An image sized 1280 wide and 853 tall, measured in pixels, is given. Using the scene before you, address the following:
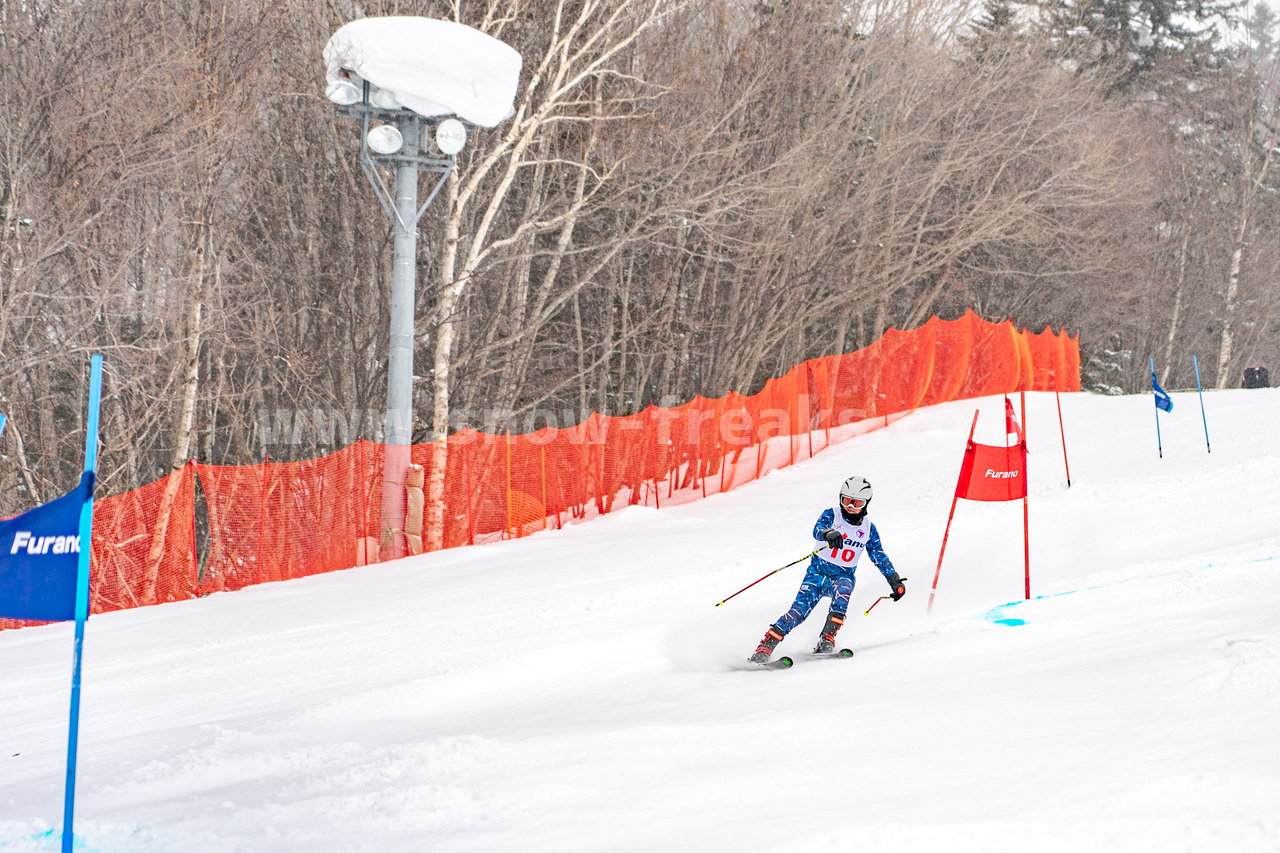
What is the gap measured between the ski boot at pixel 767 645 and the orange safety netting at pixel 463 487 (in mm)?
5112

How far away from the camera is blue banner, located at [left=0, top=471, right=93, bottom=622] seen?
17.1 feet

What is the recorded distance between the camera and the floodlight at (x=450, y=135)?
14297mm

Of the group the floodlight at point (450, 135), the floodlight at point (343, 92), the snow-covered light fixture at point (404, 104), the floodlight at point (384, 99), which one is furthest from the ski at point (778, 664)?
the floodlight at point (343, 92)

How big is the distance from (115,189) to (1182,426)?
16.1 metres

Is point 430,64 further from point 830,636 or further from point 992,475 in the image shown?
point 830,636

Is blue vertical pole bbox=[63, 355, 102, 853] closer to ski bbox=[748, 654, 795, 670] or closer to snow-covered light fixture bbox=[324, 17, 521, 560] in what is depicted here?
ski bbox=[748, 654, 795, 670]

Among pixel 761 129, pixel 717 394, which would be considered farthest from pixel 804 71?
pixel 717 394

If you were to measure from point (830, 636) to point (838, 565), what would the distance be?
1.87 feet

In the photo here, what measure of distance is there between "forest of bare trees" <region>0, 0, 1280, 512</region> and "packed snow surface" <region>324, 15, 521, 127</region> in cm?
184

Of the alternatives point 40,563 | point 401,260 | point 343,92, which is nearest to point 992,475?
point 40,563

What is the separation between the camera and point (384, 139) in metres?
14.4

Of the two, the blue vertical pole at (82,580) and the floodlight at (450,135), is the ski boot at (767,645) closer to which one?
the blue vertical pole at (82,580)

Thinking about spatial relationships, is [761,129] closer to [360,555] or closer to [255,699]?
[360,555]

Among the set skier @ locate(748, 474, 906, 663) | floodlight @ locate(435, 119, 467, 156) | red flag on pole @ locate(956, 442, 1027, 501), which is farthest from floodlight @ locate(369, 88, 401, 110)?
red flag on pole @ locate(956, 442, 1027, 501)
